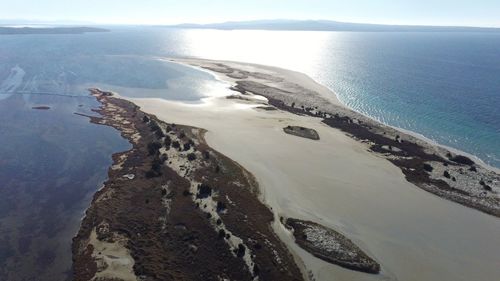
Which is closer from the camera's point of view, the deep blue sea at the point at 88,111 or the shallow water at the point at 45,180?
the shallow water at the point at 45,180

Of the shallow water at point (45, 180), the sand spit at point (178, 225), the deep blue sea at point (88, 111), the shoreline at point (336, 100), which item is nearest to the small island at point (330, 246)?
the sand spit at point (178, 225)

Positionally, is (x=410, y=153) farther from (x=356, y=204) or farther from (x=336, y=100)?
(x=336, y=100)

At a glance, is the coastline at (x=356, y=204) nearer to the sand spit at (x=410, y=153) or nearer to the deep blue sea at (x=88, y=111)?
the sand spit at (x=410, y=153)

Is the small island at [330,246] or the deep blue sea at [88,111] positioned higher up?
the deep blue sea at [88,111]

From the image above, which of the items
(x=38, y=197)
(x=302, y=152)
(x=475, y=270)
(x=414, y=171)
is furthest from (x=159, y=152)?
(x=475, y=270)

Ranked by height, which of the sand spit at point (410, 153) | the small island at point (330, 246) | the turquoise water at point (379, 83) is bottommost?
the small island at point (330, 246)

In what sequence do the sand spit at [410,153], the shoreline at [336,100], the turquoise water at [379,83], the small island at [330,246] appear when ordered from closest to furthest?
the small island at [330,246]
the sand spit at [410,153]
the shoreline at [336,100]
the turquoise water at [379,83]
